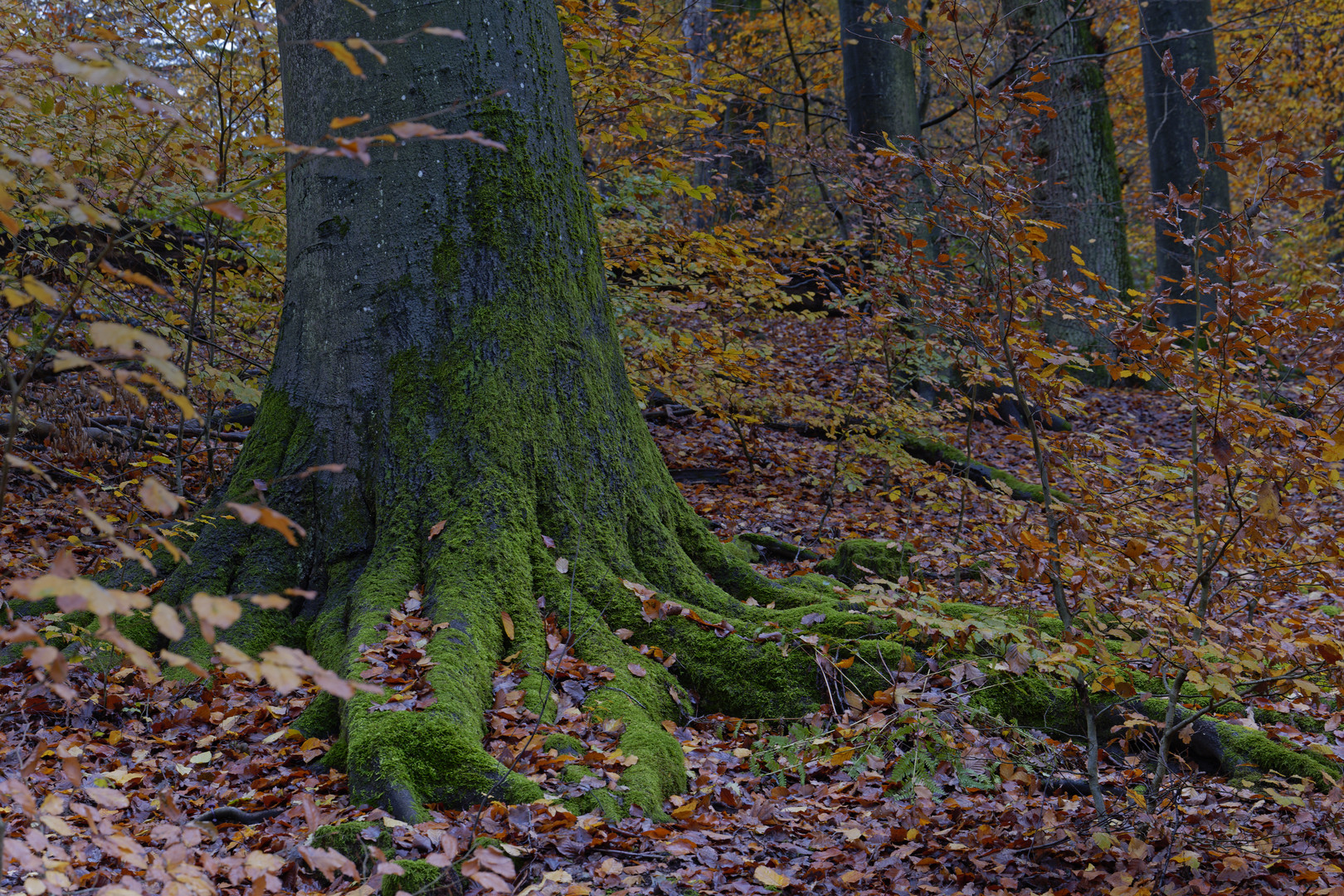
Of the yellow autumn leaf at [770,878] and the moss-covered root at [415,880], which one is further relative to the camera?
the yellow autumn leaf at [770,878]

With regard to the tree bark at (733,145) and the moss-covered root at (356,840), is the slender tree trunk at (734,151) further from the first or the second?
the moss-covered root at (356,840)

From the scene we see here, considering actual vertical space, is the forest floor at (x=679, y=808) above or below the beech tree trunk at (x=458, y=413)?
below

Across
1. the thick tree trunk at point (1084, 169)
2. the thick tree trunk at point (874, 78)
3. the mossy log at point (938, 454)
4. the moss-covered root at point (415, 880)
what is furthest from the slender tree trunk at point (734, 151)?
the moss-covered root at point (415, 880)

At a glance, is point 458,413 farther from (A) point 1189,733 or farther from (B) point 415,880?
(A) point 1189,733

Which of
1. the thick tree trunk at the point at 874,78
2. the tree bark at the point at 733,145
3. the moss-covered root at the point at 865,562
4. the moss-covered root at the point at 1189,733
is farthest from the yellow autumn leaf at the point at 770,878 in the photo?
the tree bark at the point at 733,145

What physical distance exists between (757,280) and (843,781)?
5.35m

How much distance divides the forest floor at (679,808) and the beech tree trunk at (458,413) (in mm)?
248

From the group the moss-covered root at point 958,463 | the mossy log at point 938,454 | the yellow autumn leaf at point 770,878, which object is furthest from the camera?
the moss-covered root at point 958,463

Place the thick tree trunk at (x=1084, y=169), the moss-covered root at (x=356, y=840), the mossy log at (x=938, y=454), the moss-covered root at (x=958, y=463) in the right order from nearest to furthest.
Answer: the moss-covered root at (x=356, y=840), the mossy log at (x=938, y=454), the moss-covered root at (x=958, y=463), the thick tree trunk at (x=1084, y=169)

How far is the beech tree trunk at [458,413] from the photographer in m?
3.76

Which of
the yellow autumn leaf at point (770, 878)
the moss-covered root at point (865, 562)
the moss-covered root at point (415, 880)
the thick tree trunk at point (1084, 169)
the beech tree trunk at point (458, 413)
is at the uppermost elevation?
the thick tree trunk at point (1084, 169)

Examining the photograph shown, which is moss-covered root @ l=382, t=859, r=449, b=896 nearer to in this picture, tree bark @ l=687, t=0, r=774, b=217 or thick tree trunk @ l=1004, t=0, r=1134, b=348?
tree bark @ l=687, t=0, r=774, b=217

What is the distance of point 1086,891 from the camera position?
2664mm

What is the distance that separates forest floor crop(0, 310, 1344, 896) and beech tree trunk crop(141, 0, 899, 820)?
248mm
